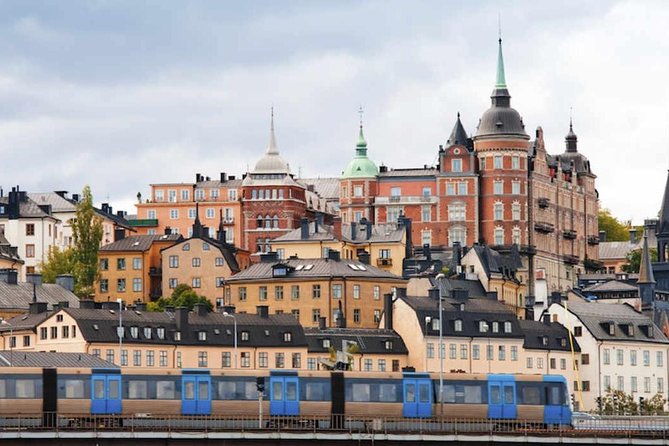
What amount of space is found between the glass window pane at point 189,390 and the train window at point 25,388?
741cm

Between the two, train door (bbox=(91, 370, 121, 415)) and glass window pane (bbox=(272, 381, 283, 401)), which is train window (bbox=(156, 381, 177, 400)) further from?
glass window pane (bbox=(272, 381, 283, 401))

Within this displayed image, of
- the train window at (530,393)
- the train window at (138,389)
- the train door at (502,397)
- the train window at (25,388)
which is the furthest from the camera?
the train window at (530,393)

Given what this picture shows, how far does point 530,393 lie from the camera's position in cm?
12200

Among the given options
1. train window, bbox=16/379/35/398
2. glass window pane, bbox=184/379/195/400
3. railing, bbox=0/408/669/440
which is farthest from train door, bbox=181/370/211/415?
train window, bbox=16/379/35/398

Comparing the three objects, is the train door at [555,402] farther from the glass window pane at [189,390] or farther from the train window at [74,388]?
the train window at [74,388]

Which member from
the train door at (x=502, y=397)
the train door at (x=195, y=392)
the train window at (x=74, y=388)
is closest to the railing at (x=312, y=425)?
the train door at (x=502, y=397)

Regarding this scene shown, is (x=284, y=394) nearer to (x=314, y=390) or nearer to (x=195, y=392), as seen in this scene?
(x=314, y=390)

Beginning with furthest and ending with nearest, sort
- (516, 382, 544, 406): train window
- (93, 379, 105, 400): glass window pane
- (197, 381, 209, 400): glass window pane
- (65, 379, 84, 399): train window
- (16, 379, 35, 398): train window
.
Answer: (516, 382, 544, 406): train window → (197, 381, 209, 400): glass window pane → (93, 379, 105, 400): glass window pane → (65, 379, 84, 399): train window → (16, 379, 35, 398): train window

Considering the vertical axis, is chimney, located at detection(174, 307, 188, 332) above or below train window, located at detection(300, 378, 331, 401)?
above

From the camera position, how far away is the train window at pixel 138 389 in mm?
116438

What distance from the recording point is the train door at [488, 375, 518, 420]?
121188 mm

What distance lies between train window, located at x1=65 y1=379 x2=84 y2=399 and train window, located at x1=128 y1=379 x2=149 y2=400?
2388mm

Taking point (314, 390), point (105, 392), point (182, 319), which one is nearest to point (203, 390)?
point (105, 392)

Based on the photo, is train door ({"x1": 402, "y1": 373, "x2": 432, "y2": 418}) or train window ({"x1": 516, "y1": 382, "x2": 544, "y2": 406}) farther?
train window ({"x1": 516, "y1": 382, "x2": 544, "y2": 406})
